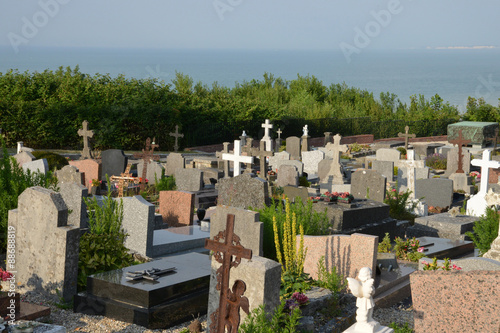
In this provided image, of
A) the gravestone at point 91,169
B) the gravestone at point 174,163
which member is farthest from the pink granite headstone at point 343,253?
the gravestone at point 174,163

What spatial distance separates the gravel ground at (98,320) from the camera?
21.5 ft

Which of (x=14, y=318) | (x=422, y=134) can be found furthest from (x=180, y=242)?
(x=422, y=134)

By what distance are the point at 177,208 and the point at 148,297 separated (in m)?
4.64

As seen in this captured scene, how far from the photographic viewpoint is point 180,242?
31.0 feet

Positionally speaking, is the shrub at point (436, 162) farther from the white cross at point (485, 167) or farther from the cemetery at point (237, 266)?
the cemetery at point (237, 266)

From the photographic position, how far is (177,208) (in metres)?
11.1

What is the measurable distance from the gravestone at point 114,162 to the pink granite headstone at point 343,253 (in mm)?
11158

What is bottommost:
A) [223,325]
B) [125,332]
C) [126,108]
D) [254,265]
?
[125,332]

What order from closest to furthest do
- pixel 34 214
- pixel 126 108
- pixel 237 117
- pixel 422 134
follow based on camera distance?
pixel 34 214 < pixel 126 108 < pixel 237 117 < pixel 422 134

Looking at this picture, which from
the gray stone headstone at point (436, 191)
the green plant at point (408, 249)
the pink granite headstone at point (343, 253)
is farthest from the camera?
the gray stone headstone at point (436, 191)

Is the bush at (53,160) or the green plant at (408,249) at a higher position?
the bush at (53,160)

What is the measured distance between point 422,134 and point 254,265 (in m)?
34.7

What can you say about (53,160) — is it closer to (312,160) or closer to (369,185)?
(312,160)

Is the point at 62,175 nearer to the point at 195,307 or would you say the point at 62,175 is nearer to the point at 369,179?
the point at 369,179
